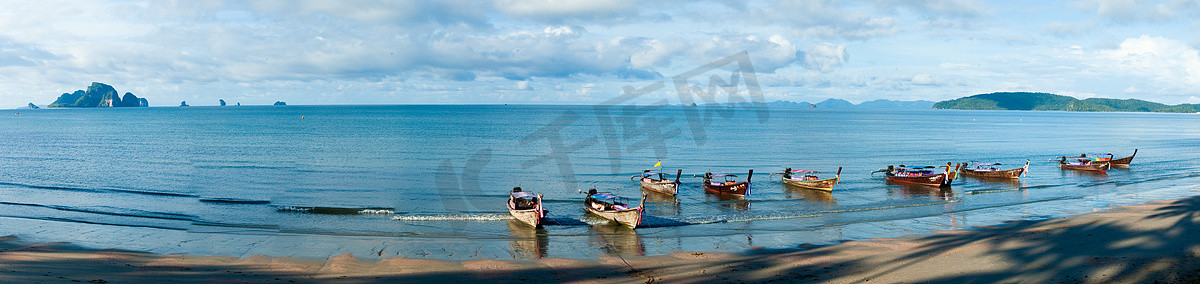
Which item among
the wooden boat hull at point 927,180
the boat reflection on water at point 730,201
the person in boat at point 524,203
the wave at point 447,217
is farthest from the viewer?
the wooden boat hull at point 927,180

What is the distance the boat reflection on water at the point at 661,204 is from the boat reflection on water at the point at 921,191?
16069 mm

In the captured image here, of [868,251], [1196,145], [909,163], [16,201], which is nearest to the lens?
[868,251]

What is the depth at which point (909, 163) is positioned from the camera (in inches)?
2435

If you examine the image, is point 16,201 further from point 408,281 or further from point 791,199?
point 791,199

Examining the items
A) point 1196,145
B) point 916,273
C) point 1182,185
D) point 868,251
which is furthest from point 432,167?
point 1196,145

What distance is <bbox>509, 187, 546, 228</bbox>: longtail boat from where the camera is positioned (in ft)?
92.8

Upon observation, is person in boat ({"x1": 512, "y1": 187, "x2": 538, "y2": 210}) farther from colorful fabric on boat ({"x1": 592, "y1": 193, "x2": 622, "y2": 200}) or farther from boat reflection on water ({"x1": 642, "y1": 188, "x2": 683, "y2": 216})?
boat reflection on water ({"x1": 642, "y1": 188, "x2": 683, "y2": 216})

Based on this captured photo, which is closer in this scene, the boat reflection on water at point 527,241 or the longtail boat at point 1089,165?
the boat reflection on water at point 527,241

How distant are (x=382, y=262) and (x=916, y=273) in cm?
1752

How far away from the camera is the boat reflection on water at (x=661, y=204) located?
110ft

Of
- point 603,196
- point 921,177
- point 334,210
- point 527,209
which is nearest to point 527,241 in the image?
point 527,209

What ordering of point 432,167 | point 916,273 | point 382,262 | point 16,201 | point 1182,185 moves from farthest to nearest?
1. point 432,167
2. point 1182,185
3. point 16,201
4. point 382,262
5. point 916,273

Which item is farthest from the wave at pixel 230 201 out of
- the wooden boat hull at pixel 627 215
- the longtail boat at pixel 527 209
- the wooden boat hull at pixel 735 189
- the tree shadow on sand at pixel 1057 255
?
the tree shadow on sand at pixel 1057 255

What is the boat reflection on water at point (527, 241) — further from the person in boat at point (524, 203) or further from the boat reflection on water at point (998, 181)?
the boat reflection on water at point (998, 181)
